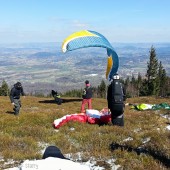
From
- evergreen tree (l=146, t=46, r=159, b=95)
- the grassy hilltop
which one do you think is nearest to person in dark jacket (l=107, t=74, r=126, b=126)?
the grassy hilltop

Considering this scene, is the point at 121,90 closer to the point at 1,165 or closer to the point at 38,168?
the point at 1,165

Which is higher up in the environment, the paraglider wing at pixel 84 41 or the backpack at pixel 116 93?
the paraglider wing at pixel 84 41

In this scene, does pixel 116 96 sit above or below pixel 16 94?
above

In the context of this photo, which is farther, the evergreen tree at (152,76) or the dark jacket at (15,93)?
the evergreen tree at (152,76)

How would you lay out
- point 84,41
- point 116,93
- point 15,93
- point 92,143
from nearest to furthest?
point 92,143
point 116,93
point 15,93
point 84,41

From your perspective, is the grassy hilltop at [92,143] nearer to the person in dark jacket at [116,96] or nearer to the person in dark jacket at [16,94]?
the person in dark jacket at [116,96]

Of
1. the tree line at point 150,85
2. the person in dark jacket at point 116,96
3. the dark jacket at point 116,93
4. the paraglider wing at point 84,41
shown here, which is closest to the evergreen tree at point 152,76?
the tree line at point 150,85

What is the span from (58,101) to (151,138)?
31.0 metres

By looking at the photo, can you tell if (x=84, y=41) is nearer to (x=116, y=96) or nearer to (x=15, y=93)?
(x=15, y=93)

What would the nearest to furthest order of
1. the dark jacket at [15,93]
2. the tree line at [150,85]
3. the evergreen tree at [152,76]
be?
the dark jacket at [15,93] → the evergreen tree at [152,76] → the tree line at [150,85]

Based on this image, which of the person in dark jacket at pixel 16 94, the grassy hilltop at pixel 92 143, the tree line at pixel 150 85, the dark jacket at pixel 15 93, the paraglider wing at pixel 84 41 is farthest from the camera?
the tree line at pixel 150 85

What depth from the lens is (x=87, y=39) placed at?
28.2m

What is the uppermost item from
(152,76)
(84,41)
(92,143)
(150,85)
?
(84,41)

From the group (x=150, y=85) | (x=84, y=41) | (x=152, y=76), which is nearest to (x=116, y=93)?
(x=84, y=41)
